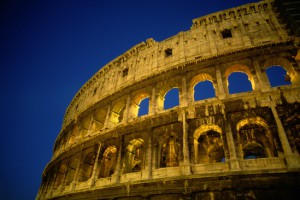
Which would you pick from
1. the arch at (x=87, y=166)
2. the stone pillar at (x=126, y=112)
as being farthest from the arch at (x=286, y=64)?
the arch at (x=87, y=166)

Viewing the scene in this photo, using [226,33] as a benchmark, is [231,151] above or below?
below

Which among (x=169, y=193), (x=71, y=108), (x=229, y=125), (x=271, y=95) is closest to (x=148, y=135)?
(x=169, y=193)

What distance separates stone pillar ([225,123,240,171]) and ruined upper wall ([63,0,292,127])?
4.63 meters

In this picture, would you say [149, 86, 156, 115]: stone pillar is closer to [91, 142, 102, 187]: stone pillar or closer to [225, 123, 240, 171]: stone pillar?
[91, 142, 102, 187]: stone pillar

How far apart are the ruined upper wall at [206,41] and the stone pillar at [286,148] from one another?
4.59 m

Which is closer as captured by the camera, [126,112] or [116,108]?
[126,112]

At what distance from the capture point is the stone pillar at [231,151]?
7998 millimetres

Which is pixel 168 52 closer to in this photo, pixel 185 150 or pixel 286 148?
pixel 185 150

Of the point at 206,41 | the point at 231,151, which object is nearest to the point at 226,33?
the point at 206,41

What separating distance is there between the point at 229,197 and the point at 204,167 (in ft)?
4.73

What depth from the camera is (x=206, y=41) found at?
12891mm

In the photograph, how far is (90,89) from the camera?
64.1ft

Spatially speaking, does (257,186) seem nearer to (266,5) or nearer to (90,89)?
(266,5)

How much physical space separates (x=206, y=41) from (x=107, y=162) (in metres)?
9.96
